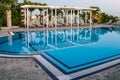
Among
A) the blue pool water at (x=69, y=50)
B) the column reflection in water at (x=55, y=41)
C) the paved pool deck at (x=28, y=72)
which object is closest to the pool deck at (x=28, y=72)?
the paved pool deck at (x=28, y=72)

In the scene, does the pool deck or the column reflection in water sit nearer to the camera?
the pool deck

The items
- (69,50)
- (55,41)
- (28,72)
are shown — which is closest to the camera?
(28,72)

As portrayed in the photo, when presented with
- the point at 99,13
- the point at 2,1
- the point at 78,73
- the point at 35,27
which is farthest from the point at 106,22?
the point at 78,73

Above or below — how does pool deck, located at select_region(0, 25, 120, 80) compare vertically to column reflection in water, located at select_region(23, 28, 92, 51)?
above

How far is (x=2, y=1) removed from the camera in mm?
14883

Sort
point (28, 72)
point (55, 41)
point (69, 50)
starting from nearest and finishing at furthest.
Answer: point (28, 72)
point (69, 50)
point (55, 41)

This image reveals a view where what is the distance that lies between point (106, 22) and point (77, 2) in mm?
7206

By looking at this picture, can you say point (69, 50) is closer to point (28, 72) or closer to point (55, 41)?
point (55, 41)

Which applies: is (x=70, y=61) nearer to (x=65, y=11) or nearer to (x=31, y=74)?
(x=31, y=74)

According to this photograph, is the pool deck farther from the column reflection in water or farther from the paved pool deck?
the column reflection in water

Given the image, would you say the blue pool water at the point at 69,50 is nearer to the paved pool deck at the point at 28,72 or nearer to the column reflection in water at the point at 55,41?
the column reflection in water at the point at 55,41

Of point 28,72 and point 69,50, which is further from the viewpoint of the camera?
point 69,50

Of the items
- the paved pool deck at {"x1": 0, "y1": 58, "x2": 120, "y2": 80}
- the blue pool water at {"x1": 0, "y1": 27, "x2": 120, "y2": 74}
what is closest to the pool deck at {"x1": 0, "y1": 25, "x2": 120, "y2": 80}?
the paved pool deck at {"x1": 0, "y1": 58, "x2": 120, "y2": 80}

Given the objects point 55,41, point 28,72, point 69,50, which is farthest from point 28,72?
point 55,41
